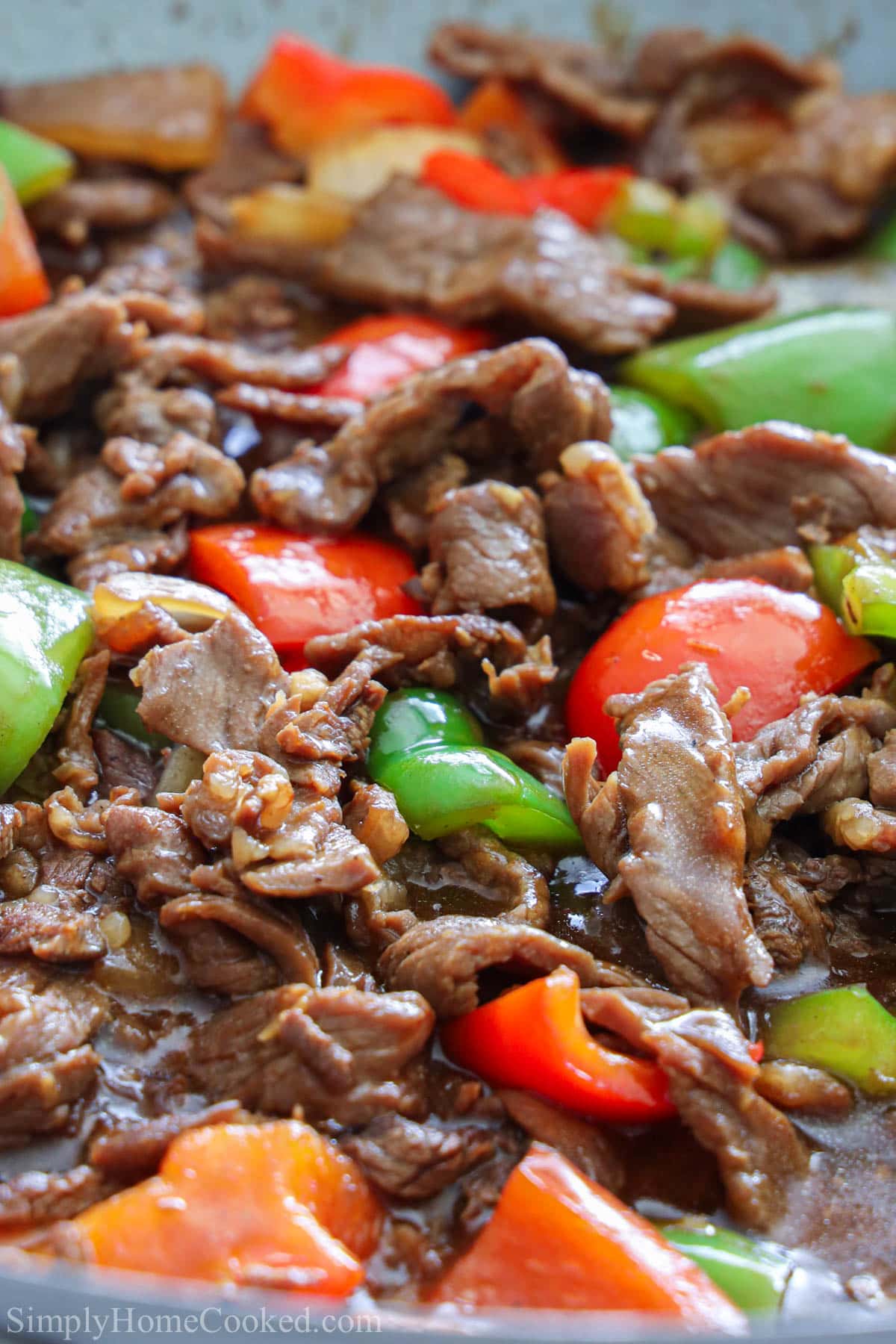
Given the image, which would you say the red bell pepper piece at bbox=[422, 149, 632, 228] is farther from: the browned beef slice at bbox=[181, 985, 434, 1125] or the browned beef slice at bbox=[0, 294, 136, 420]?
the browned beef slice at bbox=[181, 985, 434, 1125]

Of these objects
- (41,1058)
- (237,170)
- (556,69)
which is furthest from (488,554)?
(556,69)

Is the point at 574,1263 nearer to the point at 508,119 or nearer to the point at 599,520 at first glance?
the point at 599,520

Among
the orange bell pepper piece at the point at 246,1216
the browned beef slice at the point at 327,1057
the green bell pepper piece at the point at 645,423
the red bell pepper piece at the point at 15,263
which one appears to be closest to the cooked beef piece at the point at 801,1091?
the browned beef slice at the point at 327,1057

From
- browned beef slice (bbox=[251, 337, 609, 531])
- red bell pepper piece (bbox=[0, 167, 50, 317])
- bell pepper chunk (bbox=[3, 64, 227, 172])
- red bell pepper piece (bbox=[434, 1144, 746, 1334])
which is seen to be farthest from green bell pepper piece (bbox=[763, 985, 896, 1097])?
bell pepper chunk (bbox=[3, 64, 227, 172])

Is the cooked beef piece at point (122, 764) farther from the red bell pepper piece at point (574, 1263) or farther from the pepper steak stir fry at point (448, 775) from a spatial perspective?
the red bell pepper piece at point (574, 1263)

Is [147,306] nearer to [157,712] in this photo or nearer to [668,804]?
[157,712]
